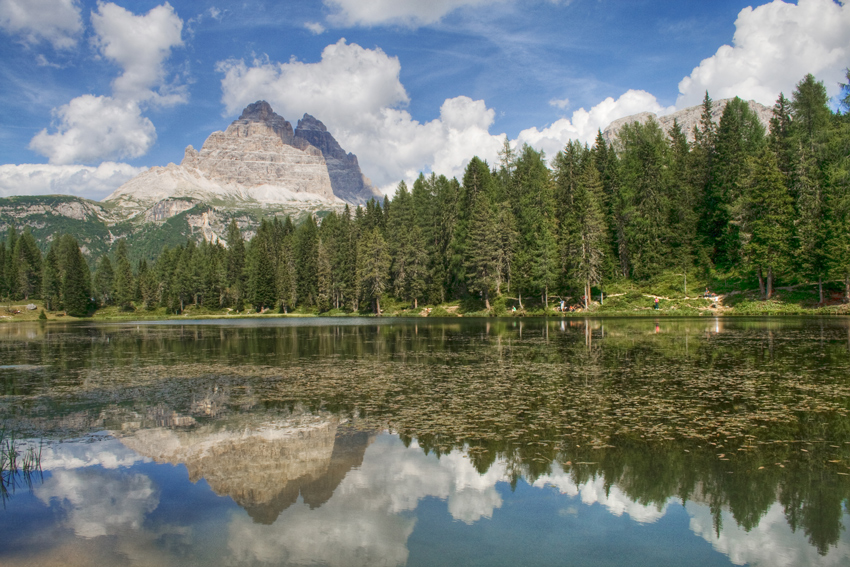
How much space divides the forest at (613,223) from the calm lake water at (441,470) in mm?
49602

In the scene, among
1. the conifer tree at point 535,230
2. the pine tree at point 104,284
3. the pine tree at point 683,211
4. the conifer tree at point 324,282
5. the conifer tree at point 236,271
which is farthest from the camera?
the pine tree at point 104,284

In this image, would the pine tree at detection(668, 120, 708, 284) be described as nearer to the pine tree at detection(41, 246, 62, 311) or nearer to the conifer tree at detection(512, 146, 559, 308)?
the conifer tree at detection(512, 146, 559, 308)

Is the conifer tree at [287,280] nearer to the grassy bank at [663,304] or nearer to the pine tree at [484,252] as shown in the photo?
the grassy bank at [663,304]

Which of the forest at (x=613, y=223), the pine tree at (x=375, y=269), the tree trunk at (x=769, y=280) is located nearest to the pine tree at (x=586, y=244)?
the forest at (x=613, y=223)

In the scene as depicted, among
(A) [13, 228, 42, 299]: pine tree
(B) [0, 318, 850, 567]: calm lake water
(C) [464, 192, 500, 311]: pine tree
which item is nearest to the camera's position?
(B) [0, 318, 850, 567]: calm lake water

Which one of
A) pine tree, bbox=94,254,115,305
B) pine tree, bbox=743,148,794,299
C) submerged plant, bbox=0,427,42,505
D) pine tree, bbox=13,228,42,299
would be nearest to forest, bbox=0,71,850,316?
pine tree, bbox=743,148,794,299

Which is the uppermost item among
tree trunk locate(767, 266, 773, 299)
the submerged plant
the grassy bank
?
tree trunk locate(767, 266, 773, 299)

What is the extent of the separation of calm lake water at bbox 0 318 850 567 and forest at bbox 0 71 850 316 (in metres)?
49.6

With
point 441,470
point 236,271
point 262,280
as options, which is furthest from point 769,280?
point 236,271

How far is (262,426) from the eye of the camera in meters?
13.8

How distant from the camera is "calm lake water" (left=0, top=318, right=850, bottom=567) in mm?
7398

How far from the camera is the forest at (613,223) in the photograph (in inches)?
2388

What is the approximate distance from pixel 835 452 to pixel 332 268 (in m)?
106

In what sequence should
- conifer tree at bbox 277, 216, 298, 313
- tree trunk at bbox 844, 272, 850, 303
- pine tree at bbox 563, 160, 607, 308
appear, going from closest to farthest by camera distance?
tree trunk at bbox 844, 272, 850, 303
pine tree at bbox 563, 160, 607, 308
conifer tree at bbox 277, 216, 298, 313
